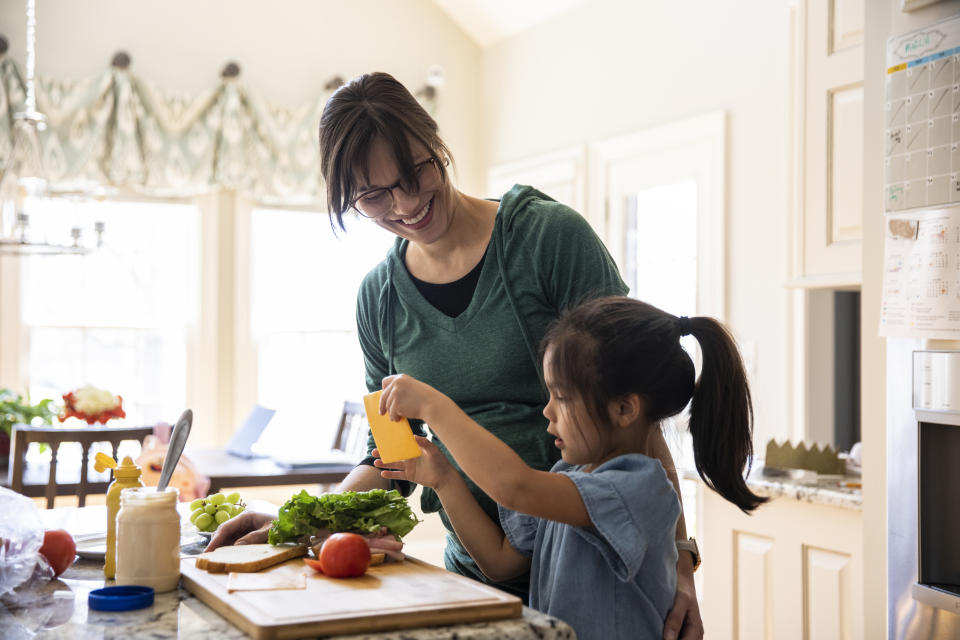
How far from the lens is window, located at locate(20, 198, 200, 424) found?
4.78m

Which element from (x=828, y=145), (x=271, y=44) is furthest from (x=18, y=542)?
(x=271, y=44)

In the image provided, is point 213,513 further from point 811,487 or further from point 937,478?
point 811,487

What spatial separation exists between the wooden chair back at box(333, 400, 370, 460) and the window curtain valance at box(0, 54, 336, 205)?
4.32ft

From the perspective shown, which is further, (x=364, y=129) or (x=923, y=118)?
(x=923, y=118)

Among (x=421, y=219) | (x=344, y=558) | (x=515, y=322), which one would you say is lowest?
(x=344, y=558)

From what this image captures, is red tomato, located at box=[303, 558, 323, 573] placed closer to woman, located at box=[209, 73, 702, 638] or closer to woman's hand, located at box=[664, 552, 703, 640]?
woman, located at box=[209, 73, 702, 638]

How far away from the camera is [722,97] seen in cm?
377

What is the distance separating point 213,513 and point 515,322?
0.57m

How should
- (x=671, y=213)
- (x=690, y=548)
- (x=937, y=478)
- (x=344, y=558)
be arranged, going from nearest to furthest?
(x=344, y=558)
(x=690, y=548)
(x=937, y=478)
(x=671, y=213)

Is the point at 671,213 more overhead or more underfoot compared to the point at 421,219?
more overhead

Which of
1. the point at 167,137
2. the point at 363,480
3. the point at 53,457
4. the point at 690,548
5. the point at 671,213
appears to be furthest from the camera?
the point at 167,137

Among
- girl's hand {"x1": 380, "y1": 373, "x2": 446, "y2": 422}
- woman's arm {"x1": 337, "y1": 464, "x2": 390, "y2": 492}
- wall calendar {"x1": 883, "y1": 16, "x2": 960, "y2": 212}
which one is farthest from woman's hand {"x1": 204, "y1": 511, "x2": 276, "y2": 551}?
wall calendar {"x1": 883, "y1": 16, "x2": 960, "y2": 212}

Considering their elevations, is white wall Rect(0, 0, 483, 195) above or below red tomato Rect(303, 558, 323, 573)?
above

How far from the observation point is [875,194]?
6.23 ft
